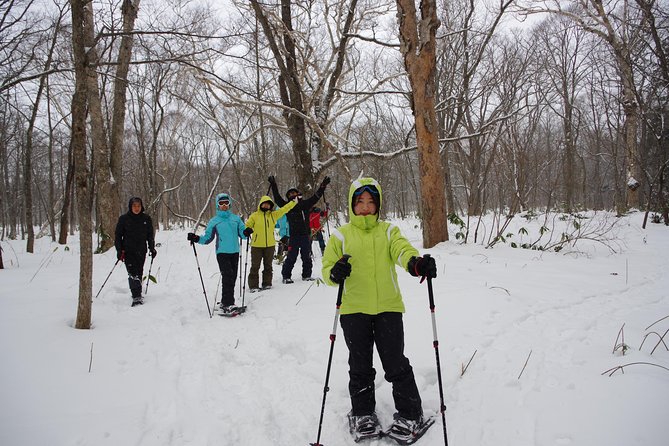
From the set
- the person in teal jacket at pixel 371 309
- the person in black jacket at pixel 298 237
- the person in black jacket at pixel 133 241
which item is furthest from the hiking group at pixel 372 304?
the person in black jacket at pixel 133 241

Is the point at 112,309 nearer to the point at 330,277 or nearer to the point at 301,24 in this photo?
the point at 330,277

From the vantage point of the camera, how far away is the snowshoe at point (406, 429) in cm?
239

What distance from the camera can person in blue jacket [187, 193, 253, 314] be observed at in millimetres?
5535

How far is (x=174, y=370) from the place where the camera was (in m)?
3.47

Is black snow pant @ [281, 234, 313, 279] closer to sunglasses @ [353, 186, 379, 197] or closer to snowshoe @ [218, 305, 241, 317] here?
snowshoe @ [218, 305, 241, 317]

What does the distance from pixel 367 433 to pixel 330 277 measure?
115cm

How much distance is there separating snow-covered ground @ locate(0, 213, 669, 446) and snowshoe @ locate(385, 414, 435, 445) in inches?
3.4

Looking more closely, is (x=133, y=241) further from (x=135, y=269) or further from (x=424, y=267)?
(x=424, y=267)

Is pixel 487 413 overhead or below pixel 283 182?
below

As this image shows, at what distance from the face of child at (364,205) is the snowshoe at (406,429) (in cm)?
155

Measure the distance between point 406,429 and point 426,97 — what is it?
6.60m

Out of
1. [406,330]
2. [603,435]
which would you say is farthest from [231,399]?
[603,435]

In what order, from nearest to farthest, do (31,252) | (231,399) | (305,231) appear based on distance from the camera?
(231,399)
(305,231)
(31,252)

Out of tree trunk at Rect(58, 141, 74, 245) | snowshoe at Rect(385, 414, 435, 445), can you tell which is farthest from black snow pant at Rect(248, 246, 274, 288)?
tree trunk at Rect(58, 141, 74, 245)
